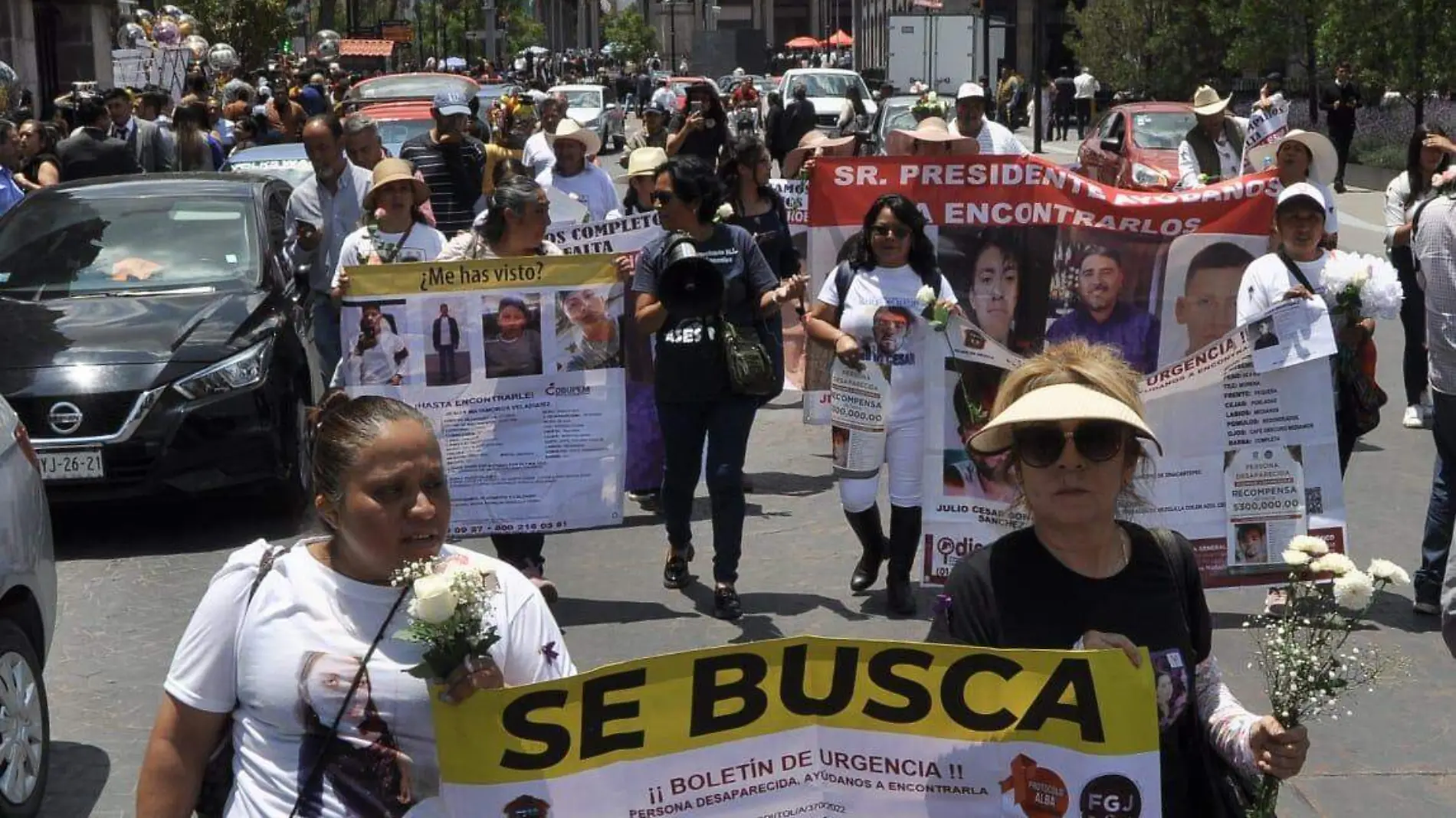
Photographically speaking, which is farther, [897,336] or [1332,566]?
[897,336]

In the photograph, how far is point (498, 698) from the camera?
10.2ft

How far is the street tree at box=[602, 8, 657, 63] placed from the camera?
13338 centimetres

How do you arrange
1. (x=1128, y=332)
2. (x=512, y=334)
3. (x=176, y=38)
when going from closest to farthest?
(x=512, y=334) → (x=1128, y=332) → (x=176, y=38)

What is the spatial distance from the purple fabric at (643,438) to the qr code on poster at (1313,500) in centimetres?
341

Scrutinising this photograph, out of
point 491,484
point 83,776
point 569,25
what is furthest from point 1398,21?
point 569,25

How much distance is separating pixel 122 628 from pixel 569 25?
558 feet

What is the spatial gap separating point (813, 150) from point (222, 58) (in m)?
24.6

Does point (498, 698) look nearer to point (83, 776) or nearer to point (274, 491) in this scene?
point (83, 776)

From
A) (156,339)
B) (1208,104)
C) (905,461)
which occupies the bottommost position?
(905,461)

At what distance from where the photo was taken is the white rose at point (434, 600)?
2918 mm

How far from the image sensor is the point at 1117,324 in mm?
8438

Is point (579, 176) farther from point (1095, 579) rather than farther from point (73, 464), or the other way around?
point (1095, 579)

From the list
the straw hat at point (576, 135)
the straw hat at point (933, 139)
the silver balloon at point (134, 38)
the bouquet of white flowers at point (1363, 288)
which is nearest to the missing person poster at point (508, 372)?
the bouquet of white flowers at point (1363, 288)

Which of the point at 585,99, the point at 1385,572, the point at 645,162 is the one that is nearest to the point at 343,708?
the point at 1385,572
